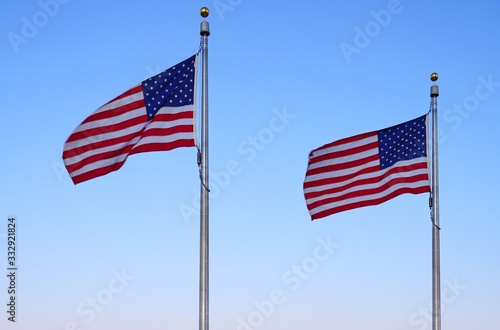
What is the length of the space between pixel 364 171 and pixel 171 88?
6775mm

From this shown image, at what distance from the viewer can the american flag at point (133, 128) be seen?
20172 millimetres

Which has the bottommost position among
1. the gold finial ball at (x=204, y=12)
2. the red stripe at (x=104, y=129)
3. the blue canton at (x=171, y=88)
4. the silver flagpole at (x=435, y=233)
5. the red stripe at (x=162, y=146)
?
the silver flagpole at (x=435, y=233)

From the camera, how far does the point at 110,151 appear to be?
20.2 meters

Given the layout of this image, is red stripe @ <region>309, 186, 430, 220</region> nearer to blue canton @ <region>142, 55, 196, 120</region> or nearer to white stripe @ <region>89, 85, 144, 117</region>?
blue canton @ <region>142, 55, 196, 120</region>

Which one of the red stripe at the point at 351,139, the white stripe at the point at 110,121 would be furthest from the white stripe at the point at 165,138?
the red stripe at the point at 351,139

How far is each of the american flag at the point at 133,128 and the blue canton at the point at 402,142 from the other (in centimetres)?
667

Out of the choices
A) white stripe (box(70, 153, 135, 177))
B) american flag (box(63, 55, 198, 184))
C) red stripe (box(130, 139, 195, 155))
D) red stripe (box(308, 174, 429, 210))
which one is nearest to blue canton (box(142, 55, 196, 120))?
american flag (box(63, 55, 198, 184))

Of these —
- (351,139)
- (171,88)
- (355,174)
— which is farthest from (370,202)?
(171,88)

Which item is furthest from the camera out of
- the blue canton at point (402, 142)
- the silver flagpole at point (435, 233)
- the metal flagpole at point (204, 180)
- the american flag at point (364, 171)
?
the blue canton at point (402, 142)

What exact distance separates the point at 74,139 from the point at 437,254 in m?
11.4

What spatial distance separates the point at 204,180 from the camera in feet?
65.8

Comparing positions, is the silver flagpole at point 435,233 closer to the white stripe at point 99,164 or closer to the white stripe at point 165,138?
the white stripe at point 165,138

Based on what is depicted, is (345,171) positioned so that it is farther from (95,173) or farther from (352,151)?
(95,173)

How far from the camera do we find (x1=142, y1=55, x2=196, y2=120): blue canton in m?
20.7
